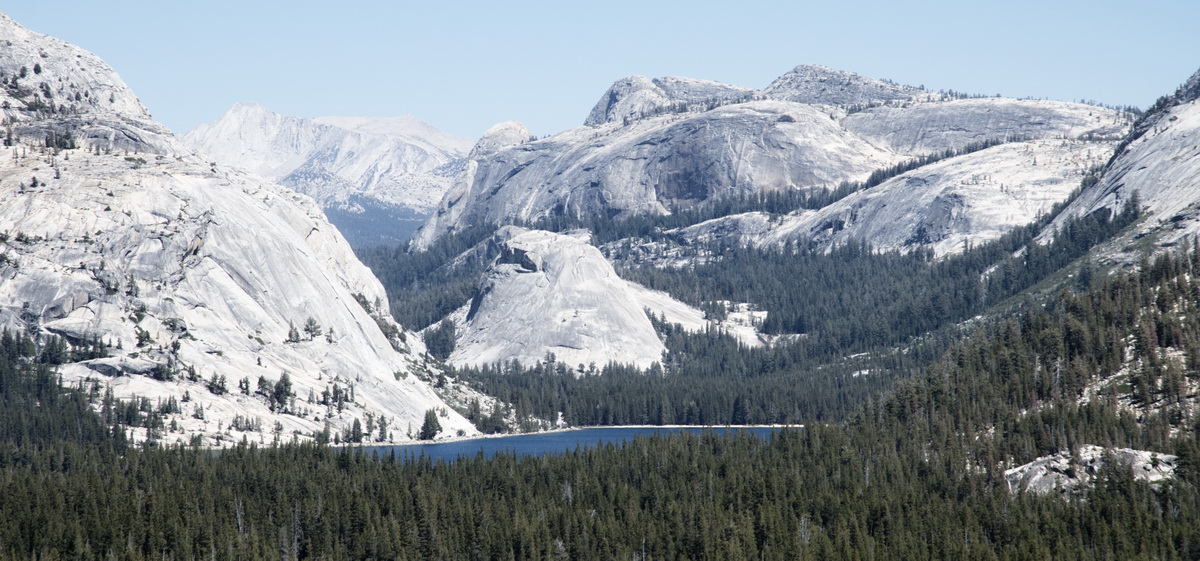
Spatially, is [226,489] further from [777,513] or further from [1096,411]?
[1096,411]

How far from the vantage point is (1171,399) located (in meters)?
200

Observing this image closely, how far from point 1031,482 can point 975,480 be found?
7.48m

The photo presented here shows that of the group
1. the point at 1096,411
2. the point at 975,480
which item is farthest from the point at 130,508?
the point at 1096,411

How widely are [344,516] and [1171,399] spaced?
120432 mm

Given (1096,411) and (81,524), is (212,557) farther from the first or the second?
(1096,411)

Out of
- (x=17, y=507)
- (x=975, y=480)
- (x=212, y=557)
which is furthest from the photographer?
(x=975, y=480)

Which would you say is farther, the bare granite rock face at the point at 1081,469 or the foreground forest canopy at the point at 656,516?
the bare granite rock face at the point at 1081,469

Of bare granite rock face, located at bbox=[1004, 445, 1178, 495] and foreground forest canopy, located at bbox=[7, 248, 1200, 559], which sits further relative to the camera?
bare granite rock face, located at bbox=[1004, 445, 1178, 495]

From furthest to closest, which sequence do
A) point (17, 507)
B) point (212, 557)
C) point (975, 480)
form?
point (975, 480), point (17, 507), point (212, 557)

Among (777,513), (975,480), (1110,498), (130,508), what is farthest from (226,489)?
(1110,498)

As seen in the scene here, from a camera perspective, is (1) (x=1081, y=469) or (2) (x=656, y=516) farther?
(2) (x=656, y=516)

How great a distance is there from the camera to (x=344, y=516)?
181750mm

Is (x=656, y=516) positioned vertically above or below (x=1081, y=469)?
below

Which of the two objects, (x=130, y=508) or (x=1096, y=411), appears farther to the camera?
(x=1096, y=411)
